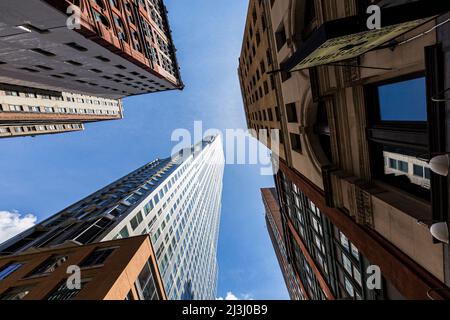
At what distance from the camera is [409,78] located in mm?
7512

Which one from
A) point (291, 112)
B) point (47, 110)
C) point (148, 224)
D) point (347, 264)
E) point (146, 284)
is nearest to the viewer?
point (347, 264)

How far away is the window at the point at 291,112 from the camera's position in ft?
61.6

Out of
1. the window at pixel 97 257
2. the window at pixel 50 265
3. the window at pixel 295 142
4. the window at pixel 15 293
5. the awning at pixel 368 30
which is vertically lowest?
the window at pixel 15 293

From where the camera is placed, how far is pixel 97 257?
60.0ft

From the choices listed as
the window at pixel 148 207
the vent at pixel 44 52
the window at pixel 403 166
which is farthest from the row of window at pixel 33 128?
the window at pixel 403 166

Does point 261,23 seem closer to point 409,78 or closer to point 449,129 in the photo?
point 409,78

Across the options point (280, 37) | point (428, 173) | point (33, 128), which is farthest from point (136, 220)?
point (33, 128)

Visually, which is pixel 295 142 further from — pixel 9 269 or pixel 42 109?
pixel 42 109

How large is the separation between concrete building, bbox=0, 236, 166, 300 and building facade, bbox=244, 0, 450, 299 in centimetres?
1436

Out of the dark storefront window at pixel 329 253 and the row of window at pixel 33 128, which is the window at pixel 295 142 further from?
the row of window at pixel 33 128

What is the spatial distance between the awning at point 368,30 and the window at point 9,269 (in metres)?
27.6

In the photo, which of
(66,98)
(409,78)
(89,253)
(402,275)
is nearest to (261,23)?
(409,78)

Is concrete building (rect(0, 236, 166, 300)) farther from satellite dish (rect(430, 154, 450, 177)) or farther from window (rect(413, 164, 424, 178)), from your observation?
window (rect(413, 164, 424, 178))

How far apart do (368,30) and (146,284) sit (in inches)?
847
